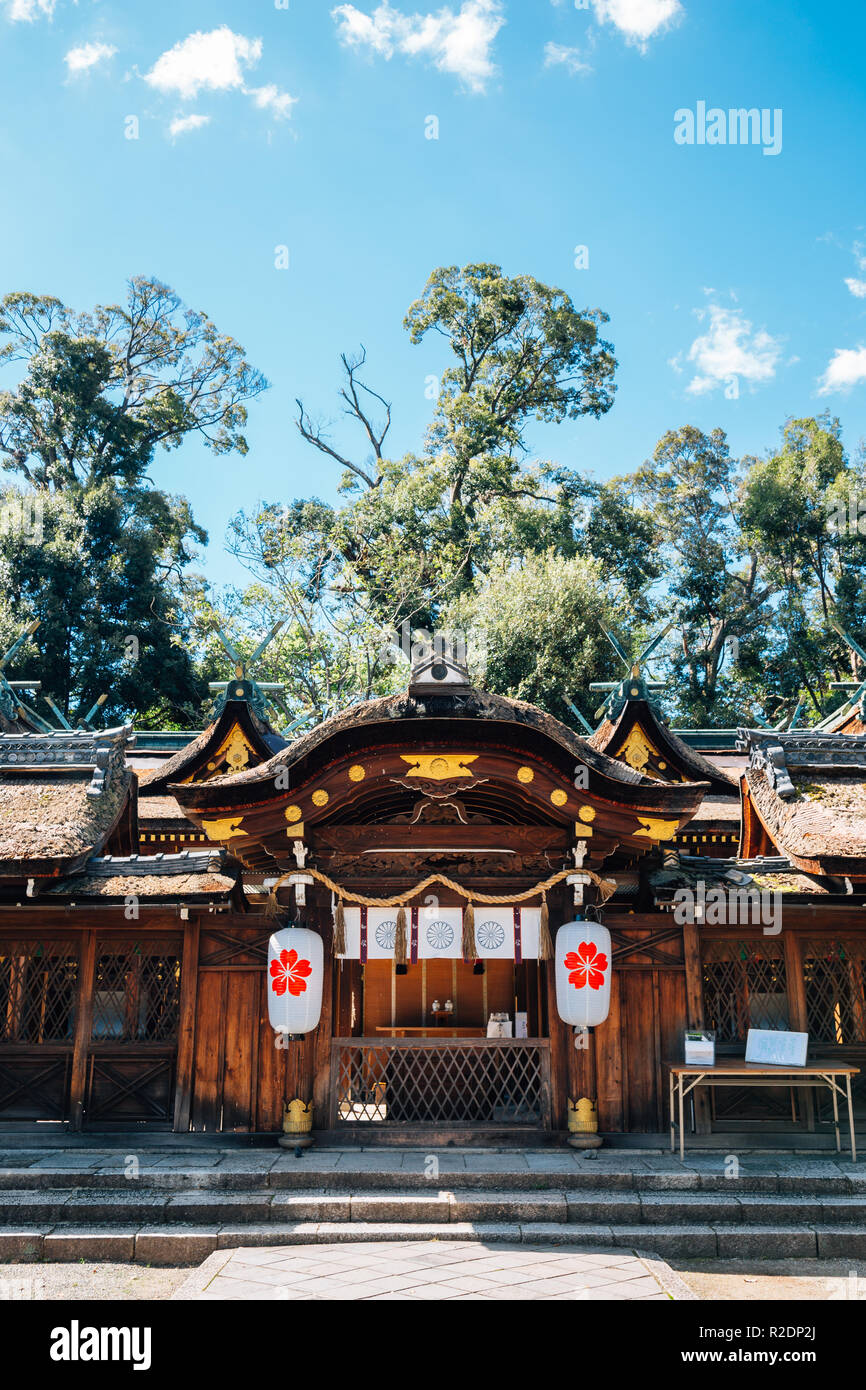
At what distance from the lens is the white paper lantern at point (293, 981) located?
9.90m

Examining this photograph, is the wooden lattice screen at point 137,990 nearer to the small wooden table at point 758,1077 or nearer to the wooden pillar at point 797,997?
the small wooden table at point 758,1077

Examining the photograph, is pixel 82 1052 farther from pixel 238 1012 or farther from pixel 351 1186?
pixel 351 1186

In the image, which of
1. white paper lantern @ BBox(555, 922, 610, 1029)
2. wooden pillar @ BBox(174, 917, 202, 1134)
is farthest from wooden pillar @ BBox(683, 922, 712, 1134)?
wooden pillar @ BBox(174, 917, 202, 1134)

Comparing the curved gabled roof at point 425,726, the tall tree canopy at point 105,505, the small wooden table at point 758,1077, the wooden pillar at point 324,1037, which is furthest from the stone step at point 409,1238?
the tall tree canopy at point 105,505

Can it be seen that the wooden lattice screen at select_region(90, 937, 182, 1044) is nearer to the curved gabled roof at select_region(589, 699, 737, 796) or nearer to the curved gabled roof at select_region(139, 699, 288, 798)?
the curved gabled roof at select_region(139, 699, 288, 798)

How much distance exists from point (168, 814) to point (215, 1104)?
7.47m

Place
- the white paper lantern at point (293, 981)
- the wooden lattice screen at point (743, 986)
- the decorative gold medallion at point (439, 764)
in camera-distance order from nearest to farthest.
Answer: the decorative gold medallion at point (439, 764) < the white paper lantern at point (293, 981) < the wooden lattice screen at point (743, 986)

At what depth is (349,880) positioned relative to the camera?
1058 centimetres

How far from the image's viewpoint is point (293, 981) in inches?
390

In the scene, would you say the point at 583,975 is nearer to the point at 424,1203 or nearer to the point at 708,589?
the point at 424,1203

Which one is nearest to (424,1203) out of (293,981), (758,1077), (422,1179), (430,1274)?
(422,1179)

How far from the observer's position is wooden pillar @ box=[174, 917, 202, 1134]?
10.3 m

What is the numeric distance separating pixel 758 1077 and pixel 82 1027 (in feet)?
23.8

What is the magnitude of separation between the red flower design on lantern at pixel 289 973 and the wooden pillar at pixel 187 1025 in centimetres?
118
